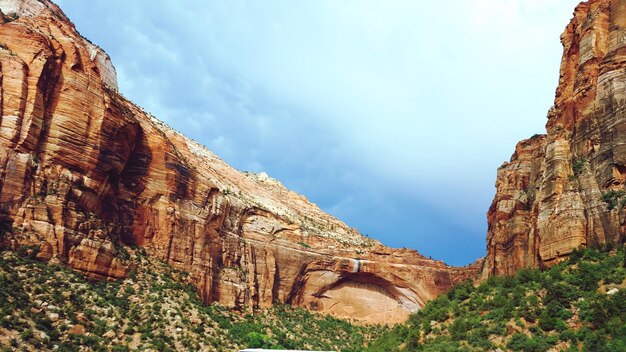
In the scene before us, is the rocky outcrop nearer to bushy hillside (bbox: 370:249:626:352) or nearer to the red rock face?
bushy hillside (bbox: 370:249:626:352)

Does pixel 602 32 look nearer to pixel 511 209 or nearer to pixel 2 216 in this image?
pixel 511 209

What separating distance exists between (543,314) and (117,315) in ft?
94.5

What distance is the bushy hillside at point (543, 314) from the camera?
29.7 metres

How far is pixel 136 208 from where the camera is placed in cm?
5538

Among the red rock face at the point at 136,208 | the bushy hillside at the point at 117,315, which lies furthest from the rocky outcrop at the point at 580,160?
the red rock face at the point at 136,208

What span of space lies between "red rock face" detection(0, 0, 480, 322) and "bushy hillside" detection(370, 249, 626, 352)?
83.0 feet

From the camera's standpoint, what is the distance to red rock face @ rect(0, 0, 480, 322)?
43.3 m

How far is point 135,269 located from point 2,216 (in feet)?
40.8

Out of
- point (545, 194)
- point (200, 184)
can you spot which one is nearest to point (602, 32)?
point (545, 194)

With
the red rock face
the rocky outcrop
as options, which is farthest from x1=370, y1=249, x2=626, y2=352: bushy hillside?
the red rock face

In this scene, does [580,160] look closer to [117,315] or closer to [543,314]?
[543,314]

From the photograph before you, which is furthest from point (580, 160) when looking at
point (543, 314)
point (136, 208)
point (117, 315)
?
point (136, 208)

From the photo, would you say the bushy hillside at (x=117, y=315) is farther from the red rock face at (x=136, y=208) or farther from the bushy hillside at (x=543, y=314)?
the bushy hillside at (x=543, y=314)

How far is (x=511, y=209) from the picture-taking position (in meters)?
52.8
